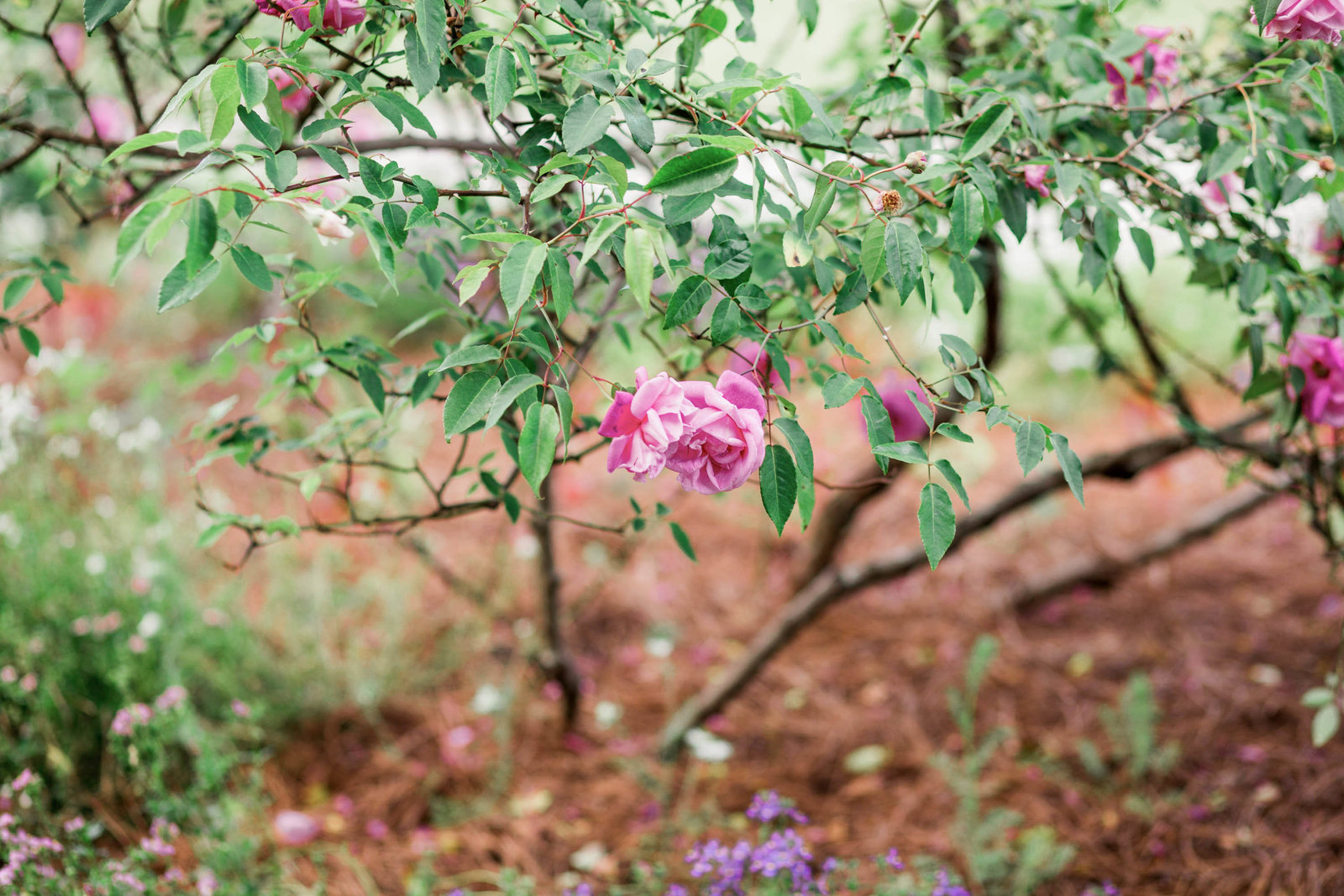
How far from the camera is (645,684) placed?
2338 mm

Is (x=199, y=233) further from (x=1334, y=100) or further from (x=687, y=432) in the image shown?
(x=1334, y=100)

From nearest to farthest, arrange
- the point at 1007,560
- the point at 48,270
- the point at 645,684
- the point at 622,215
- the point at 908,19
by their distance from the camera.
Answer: the point at 622,215 → the point at 48,270 → the point at 908,19 → the point at 645,684 → the point at 1007,560

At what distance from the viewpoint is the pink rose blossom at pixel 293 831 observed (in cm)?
167

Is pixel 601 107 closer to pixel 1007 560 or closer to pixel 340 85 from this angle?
pixel 340 85

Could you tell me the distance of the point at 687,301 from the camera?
77cm

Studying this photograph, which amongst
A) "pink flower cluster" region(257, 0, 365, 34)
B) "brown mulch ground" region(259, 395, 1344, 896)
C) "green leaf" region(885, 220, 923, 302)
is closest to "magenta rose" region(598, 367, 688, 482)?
"green leaf" region(885, 220, 923, 302)

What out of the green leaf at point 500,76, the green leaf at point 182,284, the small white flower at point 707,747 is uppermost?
the green leaf at point 500,76

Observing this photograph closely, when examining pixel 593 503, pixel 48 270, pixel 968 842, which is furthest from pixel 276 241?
pixel 968 842

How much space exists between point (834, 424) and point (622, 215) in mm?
3568

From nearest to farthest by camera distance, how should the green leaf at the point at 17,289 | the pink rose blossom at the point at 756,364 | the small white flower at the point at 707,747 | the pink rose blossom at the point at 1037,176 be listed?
the pink rose blossom at the point at 756,364 → the pink rose blossom at the point at 1037,176 → the green leaf at the point at 17,289 → the small white flower at the point at 707,747

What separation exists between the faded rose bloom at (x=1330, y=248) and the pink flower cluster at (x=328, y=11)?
1.27m

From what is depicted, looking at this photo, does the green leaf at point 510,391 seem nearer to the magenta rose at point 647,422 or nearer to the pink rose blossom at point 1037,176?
the magenta rose at point 647,422

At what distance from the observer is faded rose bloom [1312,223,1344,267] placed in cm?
127

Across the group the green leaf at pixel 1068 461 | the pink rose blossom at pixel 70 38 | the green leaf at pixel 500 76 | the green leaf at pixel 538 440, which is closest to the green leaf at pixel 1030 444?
the green leaf at pixel 1068 461
